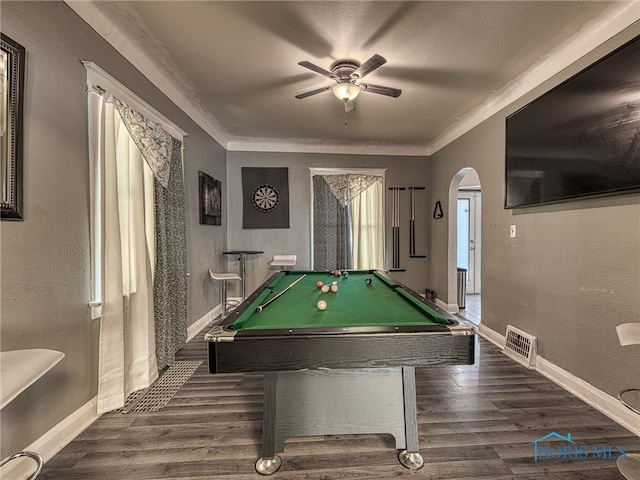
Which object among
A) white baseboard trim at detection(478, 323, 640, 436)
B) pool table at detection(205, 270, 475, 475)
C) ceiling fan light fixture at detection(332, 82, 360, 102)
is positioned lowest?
white baseboard trim at detection(478, 323, 640, 436)

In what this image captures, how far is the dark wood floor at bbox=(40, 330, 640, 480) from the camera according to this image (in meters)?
1.45

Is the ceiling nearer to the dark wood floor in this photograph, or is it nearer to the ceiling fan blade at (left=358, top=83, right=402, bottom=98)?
the ceiling fan blade at (left=358, top=83, right=402, bottom=98)

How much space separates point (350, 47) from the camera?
7.16ft

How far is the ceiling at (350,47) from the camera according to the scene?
1.82 metres

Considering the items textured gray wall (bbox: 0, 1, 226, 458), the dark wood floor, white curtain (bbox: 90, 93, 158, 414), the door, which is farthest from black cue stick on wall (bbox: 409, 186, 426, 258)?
textured gray wall (bbox: 0, 1, 226, 458)

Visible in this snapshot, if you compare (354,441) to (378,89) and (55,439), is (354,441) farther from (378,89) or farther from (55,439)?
(378,89)

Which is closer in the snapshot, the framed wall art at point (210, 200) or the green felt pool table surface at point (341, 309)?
the green felt pool table surface at point (341, 309)

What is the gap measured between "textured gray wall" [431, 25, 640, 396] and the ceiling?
0.82ft

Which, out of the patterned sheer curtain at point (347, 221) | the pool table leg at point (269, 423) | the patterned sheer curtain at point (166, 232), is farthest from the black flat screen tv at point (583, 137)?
the patterned sheer curtain at point (166, 232)

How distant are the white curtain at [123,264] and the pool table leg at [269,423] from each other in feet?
3.67

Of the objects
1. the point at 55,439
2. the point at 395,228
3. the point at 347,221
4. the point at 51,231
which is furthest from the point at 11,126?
the point at 395,228

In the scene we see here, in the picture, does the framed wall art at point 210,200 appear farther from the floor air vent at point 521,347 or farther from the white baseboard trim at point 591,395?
the white baseboard trim at point 591,395

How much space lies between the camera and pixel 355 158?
4.73m

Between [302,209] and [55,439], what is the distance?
3.65 m
